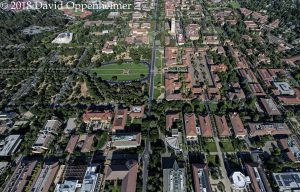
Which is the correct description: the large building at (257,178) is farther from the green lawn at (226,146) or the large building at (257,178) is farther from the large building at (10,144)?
the large building at (10,144)

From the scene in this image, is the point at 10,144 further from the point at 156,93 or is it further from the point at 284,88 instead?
the point at 284,88

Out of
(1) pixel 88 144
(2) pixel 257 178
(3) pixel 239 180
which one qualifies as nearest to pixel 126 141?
(1) pixel 88 144

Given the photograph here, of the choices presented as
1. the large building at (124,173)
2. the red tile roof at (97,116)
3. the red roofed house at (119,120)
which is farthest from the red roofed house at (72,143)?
the large building at (124,173)

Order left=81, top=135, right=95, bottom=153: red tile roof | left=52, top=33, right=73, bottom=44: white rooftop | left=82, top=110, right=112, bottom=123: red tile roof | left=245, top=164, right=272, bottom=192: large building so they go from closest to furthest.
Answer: left=245, top=164, right=272, bottom=192: large building
left=81, top=135, right=95, bottom=153: red tile roof
left=82, top=110, right=112, bottom=123: red tile roof
left=52, top=33, right=73, bottom=44: white rooftop

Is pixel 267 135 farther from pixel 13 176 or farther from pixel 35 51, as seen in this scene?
pixel 35 51

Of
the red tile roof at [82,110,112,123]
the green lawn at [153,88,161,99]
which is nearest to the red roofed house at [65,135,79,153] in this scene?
the red tile roof at [82,110,112,123]

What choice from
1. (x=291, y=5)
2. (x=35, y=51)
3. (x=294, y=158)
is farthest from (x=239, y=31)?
(x=35, y=51)

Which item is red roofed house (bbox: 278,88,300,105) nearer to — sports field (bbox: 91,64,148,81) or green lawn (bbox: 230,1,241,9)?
sports field (bbox: 91,64,148,81)
